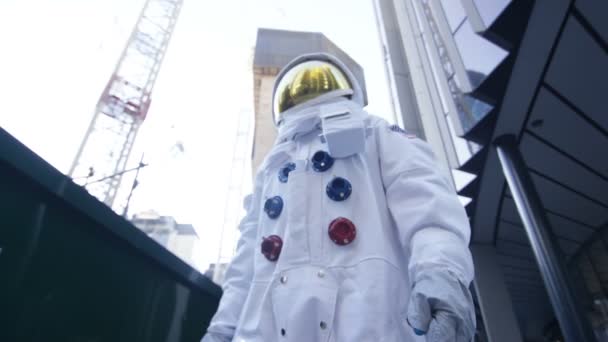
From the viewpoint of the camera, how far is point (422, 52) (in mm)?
7918

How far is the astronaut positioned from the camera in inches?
37.5

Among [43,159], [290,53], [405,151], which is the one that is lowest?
[43,159]

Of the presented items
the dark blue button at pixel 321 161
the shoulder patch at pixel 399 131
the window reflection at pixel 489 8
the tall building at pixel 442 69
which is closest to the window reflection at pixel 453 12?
the tall building at pixel 442 69

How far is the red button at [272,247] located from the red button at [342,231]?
0.22 metres

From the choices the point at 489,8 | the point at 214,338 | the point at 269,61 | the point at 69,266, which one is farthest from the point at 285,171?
the point at 269,61

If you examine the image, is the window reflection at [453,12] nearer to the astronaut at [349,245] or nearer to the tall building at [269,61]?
the astronaut at [349,245]

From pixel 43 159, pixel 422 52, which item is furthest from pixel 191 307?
pixel 422 52

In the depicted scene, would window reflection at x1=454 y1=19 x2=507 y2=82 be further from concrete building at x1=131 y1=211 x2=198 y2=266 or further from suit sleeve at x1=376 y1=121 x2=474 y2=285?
concrete building at x1=131 y1=211 x2=198 y2=266

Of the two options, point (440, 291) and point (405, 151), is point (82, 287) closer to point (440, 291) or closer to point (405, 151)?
point (440, 291)

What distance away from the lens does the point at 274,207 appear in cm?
137

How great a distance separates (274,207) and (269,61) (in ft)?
39.8

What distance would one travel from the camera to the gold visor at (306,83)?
5.72 ft

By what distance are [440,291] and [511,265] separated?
9.09 m

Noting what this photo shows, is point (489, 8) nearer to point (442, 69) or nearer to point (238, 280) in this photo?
point (442, 69)
